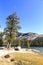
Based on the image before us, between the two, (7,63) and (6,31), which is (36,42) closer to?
(6,31)

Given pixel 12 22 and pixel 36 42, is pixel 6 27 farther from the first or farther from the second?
pixel 36 42

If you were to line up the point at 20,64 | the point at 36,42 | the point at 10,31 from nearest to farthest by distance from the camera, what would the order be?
the point at 20,64 → the point at 10,31 → the point at 36,42

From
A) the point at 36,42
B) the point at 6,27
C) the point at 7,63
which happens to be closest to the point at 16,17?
the point at 6,27

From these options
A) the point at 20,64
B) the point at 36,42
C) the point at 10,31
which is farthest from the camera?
the point at 36,42

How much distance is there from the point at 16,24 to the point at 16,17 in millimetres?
2639

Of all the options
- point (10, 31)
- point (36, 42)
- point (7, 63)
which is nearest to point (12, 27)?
point (10, 31)

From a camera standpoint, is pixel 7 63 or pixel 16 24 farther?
pixel 16 24

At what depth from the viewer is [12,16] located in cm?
5081

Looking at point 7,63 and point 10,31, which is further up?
point 10,31

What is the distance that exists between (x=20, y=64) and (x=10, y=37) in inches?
1386

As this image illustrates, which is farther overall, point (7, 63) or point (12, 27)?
point (12, 27)

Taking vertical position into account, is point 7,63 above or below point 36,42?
below

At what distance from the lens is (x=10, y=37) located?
1978 inches

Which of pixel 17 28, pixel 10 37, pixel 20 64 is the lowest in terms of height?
pixel 20 64
